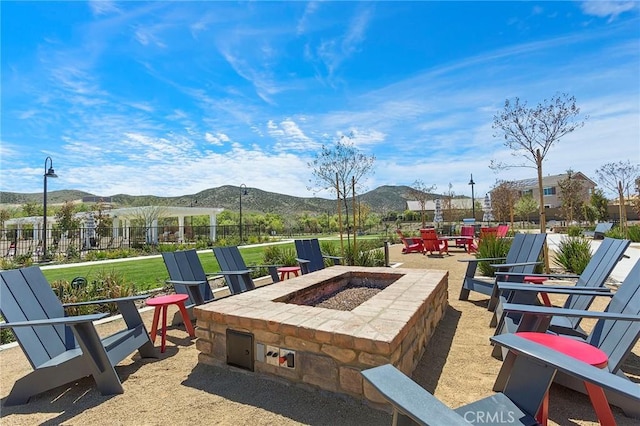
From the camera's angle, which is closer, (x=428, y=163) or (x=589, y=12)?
(x=589, y=12)

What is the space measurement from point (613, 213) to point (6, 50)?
151 feet

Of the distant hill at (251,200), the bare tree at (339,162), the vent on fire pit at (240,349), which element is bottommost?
the vent on fire pit at (240,349)

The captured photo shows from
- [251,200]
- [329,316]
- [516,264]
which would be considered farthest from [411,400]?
[251,200]

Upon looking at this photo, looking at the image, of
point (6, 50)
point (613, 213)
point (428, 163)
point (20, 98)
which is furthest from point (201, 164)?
point (613, 213)

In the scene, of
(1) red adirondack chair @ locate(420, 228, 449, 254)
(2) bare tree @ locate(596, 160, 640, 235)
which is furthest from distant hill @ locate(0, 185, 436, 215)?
(1) red adirondack chair @ locate(420, 228, 449, 254)

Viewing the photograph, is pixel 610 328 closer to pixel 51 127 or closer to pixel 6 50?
pixel 6 50

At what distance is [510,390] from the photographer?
59.7 inches

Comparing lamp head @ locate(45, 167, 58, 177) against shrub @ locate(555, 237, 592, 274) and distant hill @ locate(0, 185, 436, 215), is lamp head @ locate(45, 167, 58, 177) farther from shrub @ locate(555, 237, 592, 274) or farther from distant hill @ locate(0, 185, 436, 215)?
distant hill @ locate(0, 185, 436, 215)

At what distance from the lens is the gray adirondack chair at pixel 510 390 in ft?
3.19

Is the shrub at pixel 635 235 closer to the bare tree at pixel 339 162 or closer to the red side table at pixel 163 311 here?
the bare tree at pixel 339 162

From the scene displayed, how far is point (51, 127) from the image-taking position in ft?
47.2

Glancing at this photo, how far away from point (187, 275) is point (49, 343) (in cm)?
179

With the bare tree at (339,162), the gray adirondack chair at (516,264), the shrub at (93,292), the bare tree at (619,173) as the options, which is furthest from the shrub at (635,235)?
the shrub at (93,292)

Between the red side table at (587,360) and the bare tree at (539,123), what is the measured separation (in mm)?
5839
